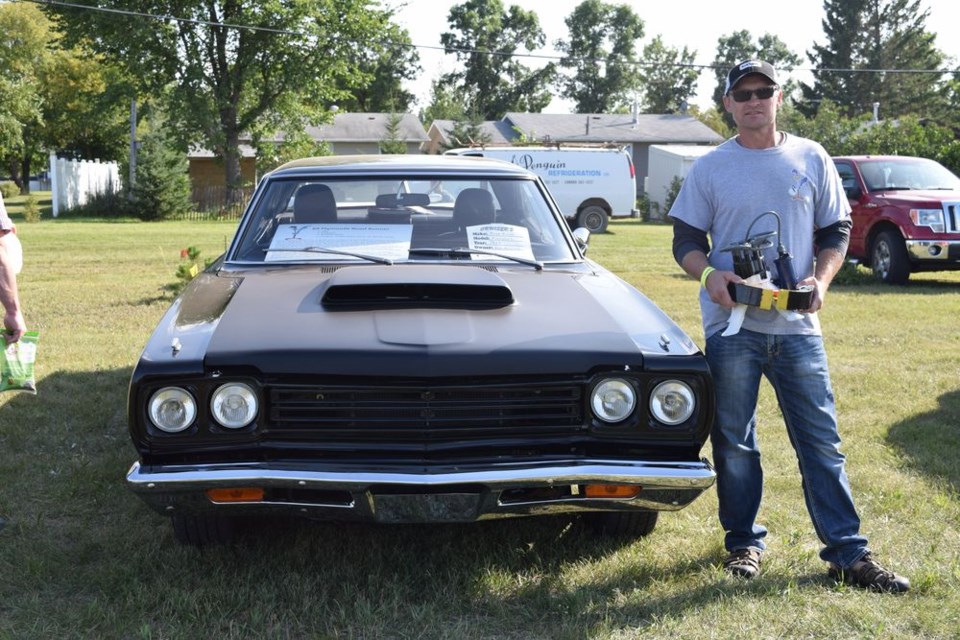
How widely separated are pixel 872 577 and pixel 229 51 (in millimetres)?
35229

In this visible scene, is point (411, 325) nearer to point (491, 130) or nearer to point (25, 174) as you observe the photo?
point (491, 130)

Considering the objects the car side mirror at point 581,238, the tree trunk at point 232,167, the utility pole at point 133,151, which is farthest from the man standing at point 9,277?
the tree trunk at point 232,167

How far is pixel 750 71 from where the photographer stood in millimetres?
3568

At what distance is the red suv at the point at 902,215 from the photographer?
1208 cm

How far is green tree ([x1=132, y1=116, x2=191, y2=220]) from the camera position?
1266 inches

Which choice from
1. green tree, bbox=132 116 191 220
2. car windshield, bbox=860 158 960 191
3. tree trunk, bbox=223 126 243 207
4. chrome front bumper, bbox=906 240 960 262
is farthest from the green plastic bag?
tree trunk, bbox=223 126 243 207

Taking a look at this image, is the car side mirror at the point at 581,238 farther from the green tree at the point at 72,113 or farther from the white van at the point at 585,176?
the green tree at the point at 72,113

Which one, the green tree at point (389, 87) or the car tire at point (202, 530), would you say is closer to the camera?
the car tire at point (202, 530)

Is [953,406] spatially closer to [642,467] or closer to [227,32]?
[642,467]

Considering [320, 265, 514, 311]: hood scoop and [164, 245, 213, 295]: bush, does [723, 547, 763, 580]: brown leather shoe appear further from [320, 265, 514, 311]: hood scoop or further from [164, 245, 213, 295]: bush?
[164, 245, 213, 295]: bush

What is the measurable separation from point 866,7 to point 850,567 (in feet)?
227

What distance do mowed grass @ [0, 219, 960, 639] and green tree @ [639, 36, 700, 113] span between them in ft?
276

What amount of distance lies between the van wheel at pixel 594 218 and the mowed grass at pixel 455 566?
21.1 meters

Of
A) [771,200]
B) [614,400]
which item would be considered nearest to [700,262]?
[771,200]
